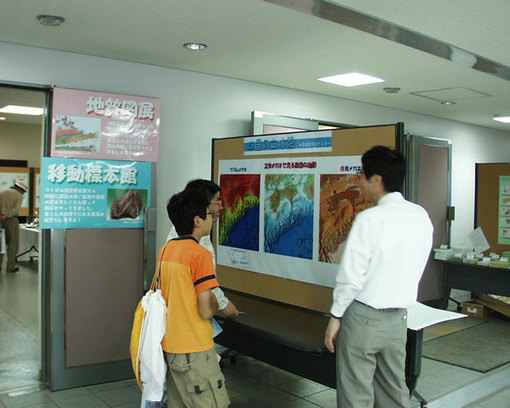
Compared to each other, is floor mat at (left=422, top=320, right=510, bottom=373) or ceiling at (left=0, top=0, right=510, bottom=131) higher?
ceiling at (left=0, top=0, right=510, bottom=131)

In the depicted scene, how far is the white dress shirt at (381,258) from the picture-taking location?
2336 mm

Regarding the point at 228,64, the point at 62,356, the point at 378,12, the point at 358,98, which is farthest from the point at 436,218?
the point at 62,356

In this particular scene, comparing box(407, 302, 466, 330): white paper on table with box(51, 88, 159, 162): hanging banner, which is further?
box(51, 88, 159, 162): hanging banner

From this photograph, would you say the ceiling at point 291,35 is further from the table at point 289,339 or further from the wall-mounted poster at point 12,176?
the wall-mounted poster at point 12,176

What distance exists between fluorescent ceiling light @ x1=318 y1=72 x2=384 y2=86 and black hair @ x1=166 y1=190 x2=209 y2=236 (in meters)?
2.85

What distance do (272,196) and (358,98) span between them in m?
2.90

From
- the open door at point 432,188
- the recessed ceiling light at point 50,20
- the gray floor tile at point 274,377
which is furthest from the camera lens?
the open door at point 432,188

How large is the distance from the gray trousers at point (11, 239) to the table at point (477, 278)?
22.4 feet

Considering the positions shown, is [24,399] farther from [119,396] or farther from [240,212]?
[240,212]

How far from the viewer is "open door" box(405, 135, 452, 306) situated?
569cm

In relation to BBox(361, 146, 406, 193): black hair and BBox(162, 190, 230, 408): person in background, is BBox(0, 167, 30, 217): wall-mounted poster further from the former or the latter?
BBox(361, 146, 406, 193): black hair

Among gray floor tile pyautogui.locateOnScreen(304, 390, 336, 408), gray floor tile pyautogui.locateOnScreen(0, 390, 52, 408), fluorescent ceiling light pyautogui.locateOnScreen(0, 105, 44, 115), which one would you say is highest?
fluorescent ceiling light pyautogui.locateOnScreen(0, 105, 44, 115)

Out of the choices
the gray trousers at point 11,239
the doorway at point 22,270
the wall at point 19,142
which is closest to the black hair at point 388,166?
the doorway at point 22,270

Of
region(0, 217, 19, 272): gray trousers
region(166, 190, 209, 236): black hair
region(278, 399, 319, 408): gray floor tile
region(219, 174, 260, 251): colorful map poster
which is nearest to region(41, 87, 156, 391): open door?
region(219, 174, 260, 251): colorful map poster
